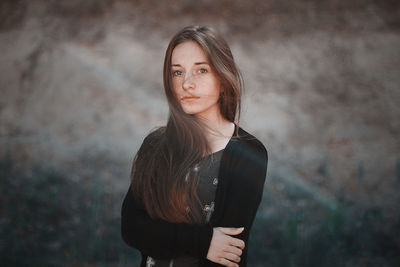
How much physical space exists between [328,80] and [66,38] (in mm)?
1723

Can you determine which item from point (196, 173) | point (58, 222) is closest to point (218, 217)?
point (196, 173)

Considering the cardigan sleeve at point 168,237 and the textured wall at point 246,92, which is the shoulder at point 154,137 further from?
the textured wall at point 246,92

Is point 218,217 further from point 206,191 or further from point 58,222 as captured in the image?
point 58,222

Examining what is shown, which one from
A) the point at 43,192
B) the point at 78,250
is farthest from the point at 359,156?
the point at 43,192

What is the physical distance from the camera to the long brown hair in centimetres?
153

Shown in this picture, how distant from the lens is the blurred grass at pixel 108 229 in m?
2.36

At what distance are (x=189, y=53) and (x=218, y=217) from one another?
2.10 feet

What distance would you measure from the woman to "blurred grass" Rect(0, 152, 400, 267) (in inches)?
35.6

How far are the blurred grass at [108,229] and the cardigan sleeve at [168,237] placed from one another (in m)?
1.05

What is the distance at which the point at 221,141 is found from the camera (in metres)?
1.62

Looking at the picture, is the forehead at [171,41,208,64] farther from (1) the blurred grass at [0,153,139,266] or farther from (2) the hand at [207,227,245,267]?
(1) the blurred grass at [0,153,139,266]

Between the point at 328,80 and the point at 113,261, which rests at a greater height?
the point at 328,80

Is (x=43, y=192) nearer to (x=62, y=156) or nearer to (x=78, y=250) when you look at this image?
(x=62, y=156)

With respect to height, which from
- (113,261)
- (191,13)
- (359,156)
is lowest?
(113,261)
